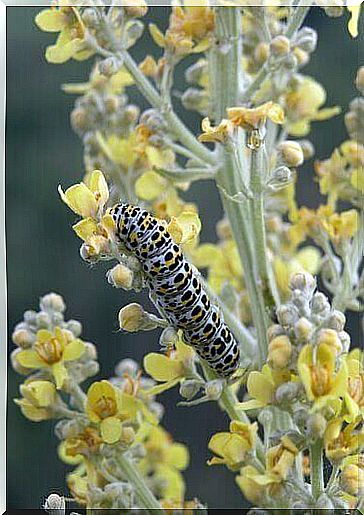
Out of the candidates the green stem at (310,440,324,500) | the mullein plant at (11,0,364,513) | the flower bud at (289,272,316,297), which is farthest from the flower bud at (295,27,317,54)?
the green stem at (310,440,324,500)

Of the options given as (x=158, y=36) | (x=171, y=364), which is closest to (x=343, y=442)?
(x=171, y=364)

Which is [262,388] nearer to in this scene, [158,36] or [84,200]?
[84,200]

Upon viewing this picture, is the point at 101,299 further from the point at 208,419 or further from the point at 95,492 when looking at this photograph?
the point at 95,492

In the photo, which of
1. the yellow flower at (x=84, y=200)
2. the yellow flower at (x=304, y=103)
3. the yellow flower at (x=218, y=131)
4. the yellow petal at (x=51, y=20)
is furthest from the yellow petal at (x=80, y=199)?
the yellow flower at (x=304, y=103)

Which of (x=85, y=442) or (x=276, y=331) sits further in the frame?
(x=85, y=442)

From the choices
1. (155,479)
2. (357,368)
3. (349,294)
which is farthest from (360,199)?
(155,479)

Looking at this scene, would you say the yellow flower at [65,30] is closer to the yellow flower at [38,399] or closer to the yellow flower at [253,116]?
the yellow flower at [253,116]

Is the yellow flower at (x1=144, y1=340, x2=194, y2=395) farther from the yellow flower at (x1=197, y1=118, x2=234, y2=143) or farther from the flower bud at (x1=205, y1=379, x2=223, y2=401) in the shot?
the yellow flower at (x1=197, y1=118, x2=234, y2=143)
